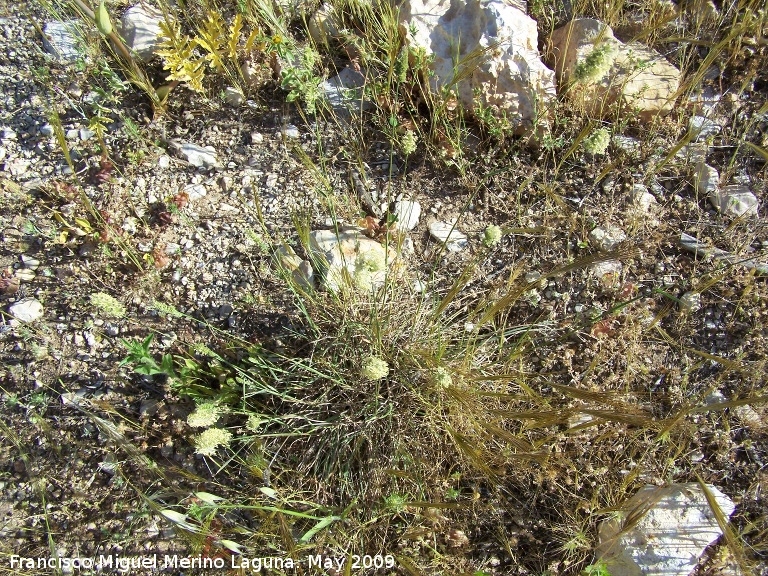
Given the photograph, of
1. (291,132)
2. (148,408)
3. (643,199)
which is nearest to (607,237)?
(643,199)

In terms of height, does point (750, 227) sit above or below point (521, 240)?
above

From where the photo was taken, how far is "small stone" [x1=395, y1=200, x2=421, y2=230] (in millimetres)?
2445

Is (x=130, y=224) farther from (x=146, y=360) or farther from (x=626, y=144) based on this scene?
(x=626, y=144)

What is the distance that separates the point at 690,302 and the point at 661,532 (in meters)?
1.05

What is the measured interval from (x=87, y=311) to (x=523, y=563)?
2262mm

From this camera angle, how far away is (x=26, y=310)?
2.27 meters

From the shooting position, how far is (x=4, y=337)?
7.37ft

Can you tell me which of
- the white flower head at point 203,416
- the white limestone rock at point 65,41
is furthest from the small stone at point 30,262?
the white flower head at point 203,416

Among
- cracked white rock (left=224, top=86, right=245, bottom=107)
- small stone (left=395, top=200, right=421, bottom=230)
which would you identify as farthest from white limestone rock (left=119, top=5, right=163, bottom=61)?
small stone (left=395, top=200, right=421, bottom=230)

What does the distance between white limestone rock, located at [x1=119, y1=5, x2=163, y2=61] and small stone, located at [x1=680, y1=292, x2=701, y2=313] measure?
3041mm

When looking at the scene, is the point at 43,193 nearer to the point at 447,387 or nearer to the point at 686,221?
the point at 447,387

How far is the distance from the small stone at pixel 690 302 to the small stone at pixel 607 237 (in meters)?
0.39

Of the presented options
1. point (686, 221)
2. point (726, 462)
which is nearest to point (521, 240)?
point (686, 221)

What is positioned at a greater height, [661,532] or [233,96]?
[233,96]
